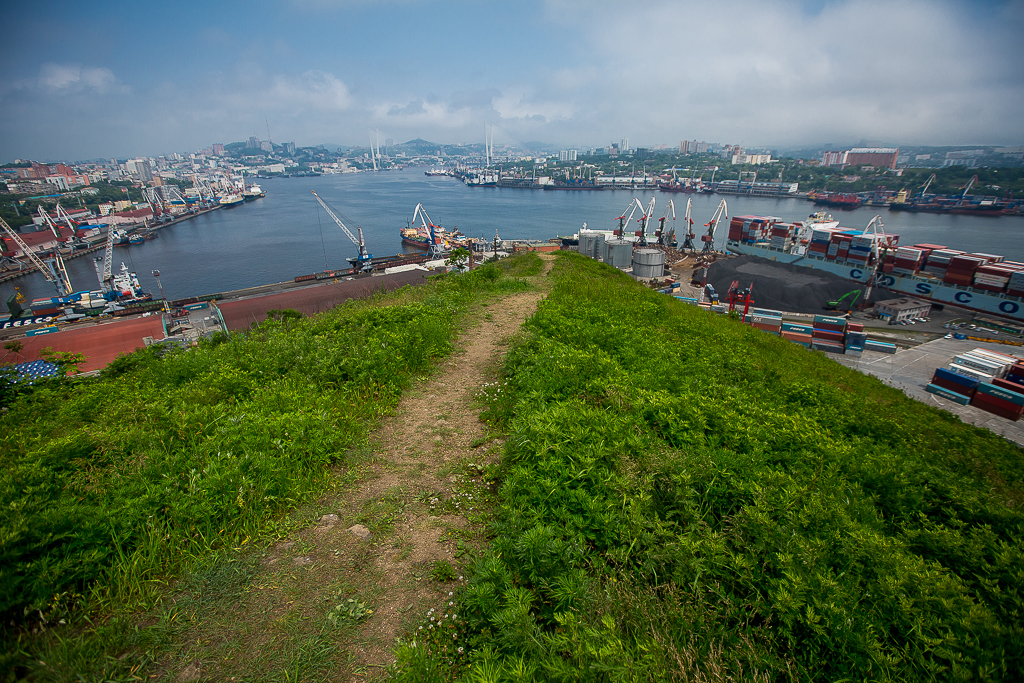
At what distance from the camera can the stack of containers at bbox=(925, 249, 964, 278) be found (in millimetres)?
28328

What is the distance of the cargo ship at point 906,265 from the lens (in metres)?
25.3

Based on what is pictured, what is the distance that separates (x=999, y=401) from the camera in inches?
599

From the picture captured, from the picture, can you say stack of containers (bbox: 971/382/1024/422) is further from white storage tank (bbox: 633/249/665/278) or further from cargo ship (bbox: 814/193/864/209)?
cargo ship (bbox: 814/193/864/209)

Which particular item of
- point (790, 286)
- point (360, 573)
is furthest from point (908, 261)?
point (360, 573)

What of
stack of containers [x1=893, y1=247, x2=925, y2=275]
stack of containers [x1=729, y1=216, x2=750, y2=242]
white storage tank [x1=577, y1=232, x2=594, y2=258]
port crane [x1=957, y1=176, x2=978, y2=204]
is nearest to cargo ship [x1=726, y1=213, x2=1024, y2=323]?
stack of containers [x1=893, y1=247, x2=925, y2=275]

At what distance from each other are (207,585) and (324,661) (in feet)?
2.88

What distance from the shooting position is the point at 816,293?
1105 inches

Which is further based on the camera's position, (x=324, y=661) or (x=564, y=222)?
(x=564, y=222)

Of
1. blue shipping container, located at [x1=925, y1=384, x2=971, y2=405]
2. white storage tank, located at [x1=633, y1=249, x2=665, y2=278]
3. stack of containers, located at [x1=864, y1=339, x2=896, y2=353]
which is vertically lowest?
blue shipping container, located at [x1=925, y1=384, x2=971, y2=405]

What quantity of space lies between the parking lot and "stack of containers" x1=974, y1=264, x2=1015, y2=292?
5.55m

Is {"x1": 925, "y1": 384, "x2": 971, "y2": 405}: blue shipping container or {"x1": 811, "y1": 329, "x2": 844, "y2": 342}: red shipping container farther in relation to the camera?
{"x1": 811, "y1": 329, "x2": 844, "y2": 342}: red shipping container

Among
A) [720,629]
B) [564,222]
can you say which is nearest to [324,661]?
[720,629]

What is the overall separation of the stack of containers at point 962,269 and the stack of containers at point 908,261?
178 cm

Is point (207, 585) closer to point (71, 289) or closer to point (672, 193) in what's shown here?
point (71, 289)
